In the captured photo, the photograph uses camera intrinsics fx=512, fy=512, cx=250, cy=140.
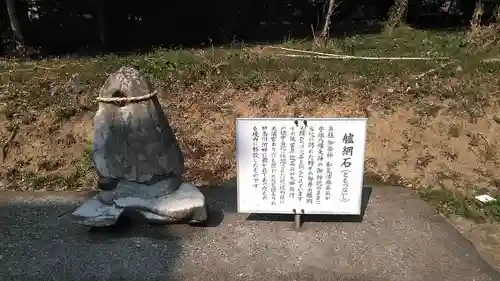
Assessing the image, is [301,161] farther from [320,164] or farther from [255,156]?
[255,156]

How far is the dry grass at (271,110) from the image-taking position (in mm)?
5750

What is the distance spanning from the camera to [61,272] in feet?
10.5

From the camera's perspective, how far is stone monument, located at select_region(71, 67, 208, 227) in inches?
146

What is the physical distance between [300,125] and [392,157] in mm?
2717

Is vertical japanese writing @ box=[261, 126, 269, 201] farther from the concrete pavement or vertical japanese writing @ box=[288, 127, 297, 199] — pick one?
the concrete pavement

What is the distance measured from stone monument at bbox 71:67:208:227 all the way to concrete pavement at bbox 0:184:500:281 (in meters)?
0.16

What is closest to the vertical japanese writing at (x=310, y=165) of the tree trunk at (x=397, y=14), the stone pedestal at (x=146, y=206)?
the stone pedestal at (x=146, y=206)

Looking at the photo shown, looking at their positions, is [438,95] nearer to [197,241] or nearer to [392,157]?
[392,157]

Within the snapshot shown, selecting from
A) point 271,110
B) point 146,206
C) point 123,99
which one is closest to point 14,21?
point 271,110

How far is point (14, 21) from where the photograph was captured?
31.7 ft

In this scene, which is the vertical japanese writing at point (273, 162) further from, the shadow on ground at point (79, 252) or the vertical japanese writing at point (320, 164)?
the shadow on ground at point (79, 252)

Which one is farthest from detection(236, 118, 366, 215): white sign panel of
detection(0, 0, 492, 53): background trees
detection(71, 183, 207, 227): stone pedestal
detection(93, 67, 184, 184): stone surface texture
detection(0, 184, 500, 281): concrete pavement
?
detection(0, 0, 492, 53): background trees

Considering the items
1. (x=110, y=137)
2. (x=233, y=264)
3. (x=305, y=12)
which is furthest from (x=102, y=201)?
(x=305, y=12)

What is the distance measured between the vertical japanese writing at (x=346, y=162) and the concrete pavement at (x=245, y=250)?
294 millimetres
